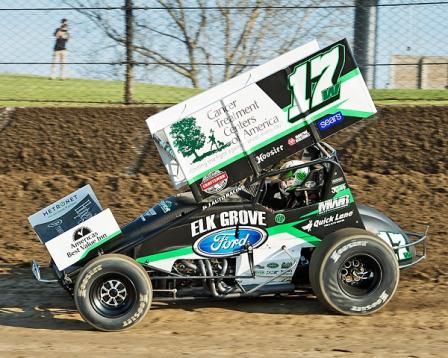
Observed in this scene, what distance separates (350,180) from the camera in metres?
10.8

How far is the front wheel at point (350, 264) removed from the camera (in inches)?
275

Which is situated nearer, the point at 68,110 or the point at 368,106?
the point at 368,106

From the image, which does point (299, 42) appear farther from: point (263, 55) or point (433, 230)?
point (433, 230)

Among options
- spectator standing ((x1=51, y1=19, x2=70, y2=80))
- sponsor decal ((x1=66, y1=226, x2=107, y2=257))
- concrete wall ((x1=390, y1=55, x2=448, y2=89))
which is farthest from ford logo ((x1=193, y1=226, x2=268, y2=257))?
spectator standing ((x1=51, y1=19, x2=70, y2=80))

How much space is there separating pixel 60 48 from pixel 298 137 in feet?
21.0

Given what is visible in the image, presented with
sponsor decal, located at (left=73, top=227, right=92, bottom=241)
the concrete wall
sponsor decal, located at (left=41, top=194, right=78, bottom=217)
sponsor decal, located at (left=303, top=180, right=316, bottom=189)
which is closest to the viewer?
sponsor decal, located at (left=73, top=227, right=92, bottom=241)

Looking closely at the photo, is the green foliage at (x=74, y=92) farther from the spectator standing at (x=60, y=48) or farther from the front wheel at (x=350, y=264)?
the front wheel at (x=350, y=264)

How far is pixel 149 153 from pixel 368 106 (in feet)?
16.2

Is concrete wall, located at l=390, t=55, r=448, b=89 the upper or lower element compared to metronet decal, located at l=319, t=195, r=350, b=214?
upper

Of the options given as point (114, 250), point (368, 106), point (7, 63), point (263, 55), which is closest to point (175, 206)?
point (114, 250)

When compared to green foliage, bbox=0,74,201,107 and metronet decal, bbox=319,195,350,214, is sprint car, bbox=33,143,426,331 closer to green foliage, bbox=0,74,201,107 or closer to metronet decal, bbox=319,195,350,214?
metronet decal, bbox=319,195,350,214

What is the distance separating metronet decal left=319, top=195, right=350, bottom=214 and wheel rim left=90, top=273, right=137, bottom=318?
6.03 feet

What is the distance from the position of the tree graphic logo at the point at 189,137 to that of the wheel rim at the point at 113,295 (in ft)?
4.05

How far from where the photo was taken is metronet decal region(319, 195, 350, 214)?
23.8 ft
